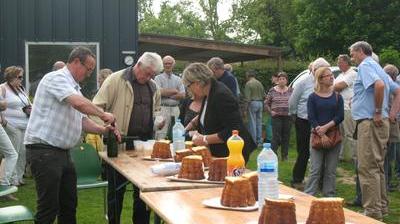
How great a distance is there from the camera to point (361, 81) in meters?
6.34

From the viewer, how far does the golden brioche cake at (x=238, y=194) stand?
125 inches

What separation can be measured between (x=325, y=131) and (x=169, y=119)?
376cm

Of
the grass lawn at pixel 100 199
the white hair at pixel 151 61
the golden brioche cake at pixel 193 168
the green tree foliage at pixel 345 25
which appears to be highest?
the green tree foliage at pixel 345 25

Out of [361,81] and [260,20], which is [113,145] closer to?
[361,81]

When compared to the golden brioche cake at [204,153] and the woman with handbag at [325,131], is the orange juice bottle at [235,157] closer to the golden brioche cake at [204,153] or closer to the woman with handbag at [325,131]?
the golden brioche cake at [204,153]

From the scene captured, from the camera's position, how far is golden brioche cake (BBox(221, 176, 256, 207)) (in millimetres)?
3172

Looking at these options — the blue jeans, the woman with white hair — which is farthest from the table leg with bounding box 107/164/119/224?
the blue jeans

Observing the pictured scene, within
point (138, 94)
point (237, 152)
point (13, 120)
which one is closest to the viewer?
point (237, 152)

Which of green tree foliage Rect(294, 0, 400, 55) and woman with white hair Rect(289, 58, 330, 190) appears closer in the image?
woman with white hair Rect(289, 58, 330, 190)

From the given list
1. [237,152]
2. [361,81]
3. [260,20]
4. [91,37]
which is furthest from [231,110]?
[260,20]

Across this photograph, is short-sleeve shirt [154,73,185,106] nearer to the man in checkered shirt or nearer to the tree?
the man in checkered shirt

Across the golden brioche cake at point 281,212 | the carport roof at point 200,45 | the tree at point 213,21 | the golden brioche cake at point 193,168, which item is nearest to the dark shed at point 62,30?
the carport roof at point 200,45

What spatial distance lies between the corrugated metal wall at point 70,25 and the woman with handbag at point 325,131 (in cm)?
564

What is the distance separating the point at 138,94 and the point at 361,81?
2.31 metres
